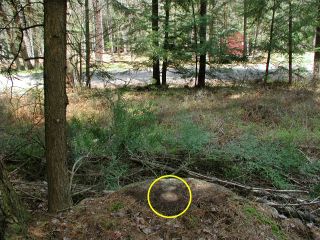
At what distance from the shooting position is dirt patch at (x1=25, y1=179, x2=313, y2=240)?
2.92m

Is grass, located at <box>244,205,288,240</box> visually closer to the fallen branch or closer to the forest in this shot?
the forest

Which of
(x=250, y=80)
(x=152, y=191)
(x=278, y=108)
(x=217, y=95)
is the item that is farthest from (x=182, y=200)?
(x=250, y=80)

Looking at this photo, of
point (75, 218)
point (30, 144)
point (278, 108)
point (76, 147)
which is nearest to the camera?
point (75, 218)

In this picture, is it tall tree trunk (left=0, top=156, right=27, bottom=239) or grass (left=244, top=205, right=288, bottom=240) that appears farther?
grass (left=244, top=205, right=288, bottom=240)

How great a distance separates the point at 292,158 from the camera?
5184 mm

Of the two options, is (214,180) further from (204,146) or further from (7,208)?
(7,208)

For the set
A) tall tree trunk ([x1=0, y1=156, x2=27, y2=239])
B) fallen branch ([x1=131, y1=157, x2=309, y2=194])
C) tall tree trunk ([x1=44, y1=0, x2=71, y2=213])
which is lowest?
fallen branch ([x1=131, y1=157, x2=309, y2=194])

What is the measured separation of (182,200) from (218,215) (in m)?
0.35

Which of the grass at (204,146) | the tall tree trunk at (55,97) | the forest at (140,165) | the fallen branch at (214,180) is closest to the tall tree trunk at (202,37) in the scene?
A: the forest at (140,165)

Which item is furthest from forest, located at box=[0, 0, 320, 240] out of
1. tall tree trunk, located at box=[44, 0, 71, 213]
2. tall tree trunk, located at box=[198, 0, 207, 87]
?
tall tree trunk, located at box=[198, 0, 207, 87]

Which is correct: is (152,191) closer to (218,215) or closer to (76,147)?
(218,215)

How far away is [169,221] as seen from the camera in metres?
3.05

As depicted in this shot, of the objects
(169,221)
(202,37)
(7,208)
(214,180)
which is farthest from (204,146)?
(202,37)

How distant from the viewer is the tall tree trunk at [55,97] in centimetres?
293
